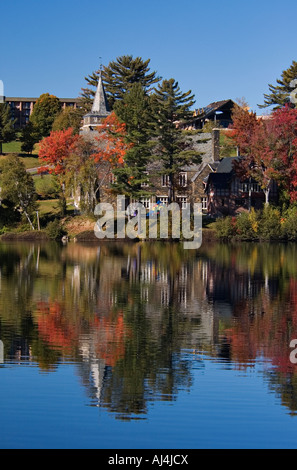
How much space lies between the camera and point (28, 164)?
10519 centimetres

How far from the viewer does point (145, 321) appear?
76.7 ft

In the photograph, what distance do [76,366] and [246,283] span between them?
18.4 meters

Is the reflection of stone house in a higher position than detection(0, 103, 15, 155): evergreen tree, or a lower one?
lower

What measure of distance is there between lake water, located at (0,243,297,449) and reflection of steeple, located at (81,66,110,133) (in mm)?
63901

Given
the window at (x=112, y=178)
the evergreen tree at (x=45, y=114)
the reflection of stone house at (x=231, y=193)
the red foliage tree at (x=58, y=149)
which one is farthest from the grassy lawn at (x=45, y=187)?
the evergreen tree at (x=45, y=114)

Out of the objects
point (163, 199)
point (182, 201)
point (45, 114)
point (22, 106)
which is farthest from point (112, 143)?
point (22, 106)

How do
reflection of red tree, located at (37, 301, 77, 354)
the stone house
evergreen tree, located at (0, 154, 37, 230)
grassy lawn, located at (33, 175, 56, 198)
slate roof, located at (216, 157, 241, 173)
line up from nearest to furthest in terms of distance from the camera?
reflection of red tree, located at (37, 301, 77, 354), evergreen tree, located at (0, 154, 37, 230), slate roof, located at (216, 157, 241, 173), the stone house, grassy lawn, located at (33, 175, 56, 198)

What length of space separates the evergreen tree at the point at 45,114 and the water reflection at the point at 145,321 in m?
77.8

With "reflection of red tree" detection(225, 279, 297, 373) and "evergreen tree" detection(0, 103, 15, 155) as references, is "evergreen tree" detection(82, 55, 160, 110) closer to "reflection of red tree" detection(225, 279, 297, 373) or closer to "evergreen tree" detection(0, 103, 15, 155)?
"evergreen tree" detection(0, 103, 15, 155)

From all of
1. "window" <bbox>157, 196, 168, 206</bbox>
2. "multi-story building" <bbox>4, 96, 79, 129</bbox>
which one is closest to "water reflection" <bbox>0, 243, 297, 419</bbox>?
"window" <bbox>157, 196, 168, 206</bbox>

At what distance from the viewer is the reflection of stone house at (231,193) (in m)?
79.0

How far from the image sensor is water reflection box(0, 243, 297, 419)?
16.1 meters

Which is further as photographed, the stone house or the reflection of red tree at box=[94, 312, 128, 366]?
the stone house
